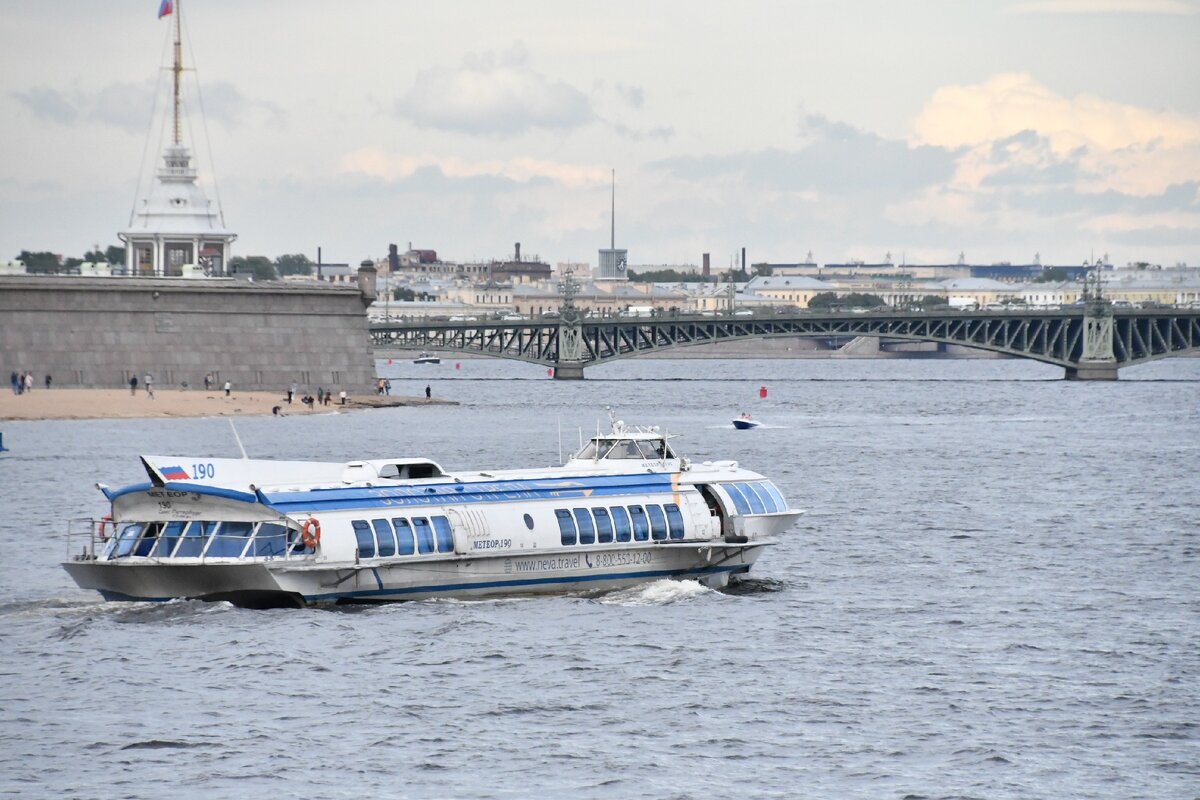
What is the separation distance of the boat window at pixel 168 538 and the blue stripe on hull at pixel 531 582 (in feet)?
8.28

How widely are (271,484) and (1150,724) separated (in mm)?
16253

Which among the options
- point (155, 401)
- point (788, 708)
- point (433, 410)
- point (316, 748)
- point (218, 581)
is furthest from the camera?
point (433, 410)

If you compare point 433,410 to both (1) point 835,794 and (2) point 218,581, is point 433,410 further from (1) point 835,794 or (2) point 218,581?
(1) point 835,794

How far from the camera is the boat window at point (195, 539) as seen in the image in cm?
3425

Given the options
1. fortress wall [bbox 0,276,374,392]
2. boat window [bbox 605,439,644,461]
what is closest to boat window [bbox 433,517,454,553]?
boat window [bbox 605,439,644,461]

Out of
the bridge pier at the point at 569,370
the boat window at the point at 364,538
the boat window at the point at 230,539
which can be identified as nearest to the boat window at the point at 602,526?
the boat window at the point at 364,538

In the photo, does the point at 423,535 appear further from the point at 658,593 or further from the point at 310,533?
the point at 658,593

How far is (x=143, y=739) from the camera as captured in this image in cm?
2738

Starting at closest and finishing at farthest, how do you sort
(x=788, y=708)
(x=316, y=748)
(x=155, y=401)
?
1. (x=316, y=748)
2. (x=788, y=708)
3. (x=155, y=401)

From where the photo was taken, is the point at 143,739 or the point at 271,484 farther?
the point at 271,484

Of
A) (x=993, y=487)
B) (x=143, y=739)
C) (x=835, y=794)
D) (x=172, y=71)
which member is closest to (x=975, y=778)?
(x=835, y=794)

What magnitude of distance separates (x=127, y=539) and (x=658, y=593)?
10.2 meters

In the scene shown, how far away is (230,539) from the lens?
1352 inches

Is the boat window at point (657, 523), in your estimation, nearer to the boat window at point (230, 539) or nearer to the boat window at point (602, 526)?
the boat window at point (602, 526)
